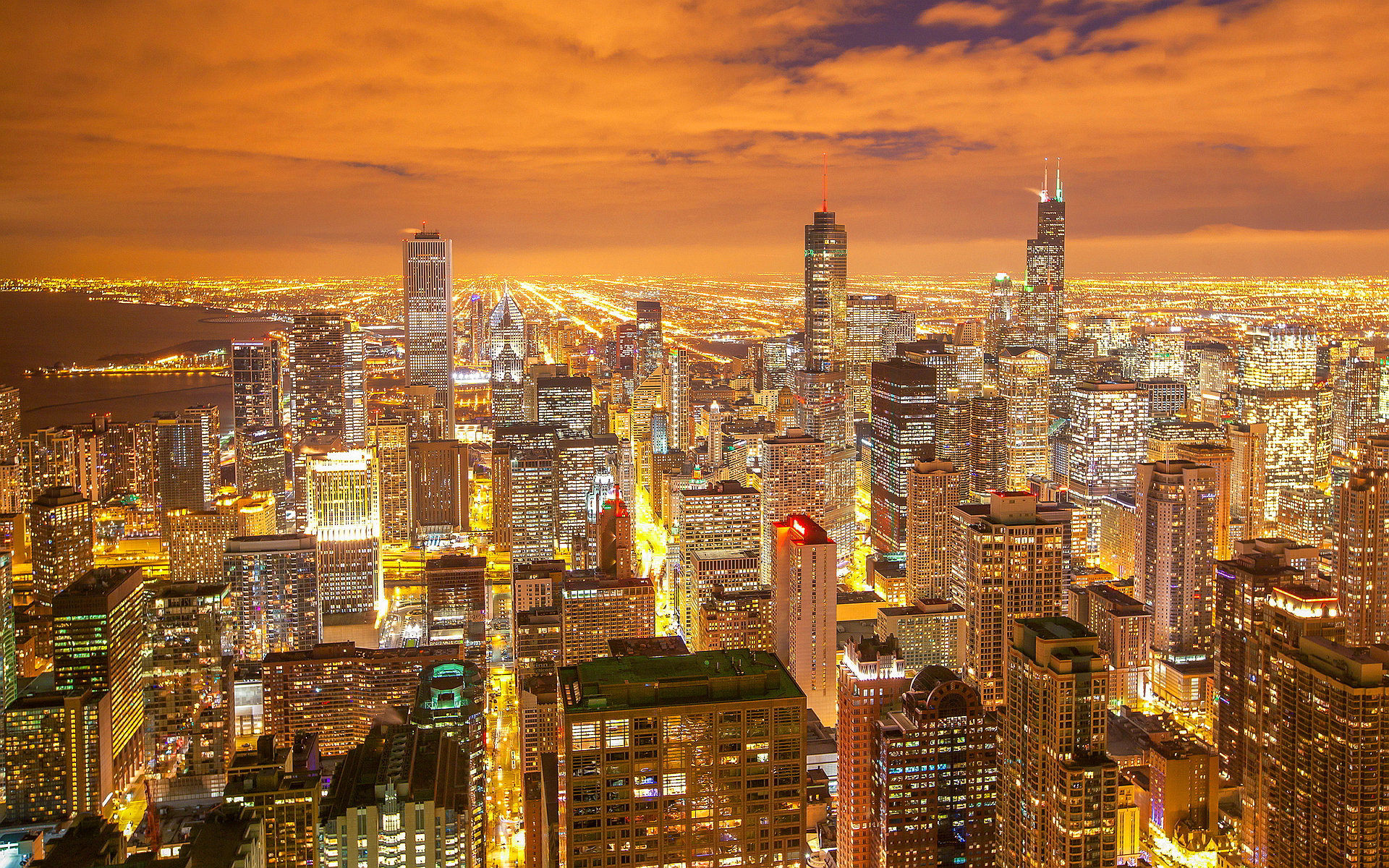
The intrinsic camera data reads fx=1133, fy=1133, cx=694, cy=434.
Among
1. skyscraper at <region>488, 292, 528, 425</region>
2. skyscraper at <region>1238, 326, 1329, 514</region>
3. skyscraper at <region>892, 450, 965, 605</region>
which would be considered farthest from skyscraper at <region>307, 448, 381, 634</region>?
skyscraper at <region>1238, 326, 1329, 514</region>

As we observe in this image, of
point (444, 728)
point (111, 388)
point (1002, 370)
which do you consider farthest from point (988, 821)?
point (1002, 370)

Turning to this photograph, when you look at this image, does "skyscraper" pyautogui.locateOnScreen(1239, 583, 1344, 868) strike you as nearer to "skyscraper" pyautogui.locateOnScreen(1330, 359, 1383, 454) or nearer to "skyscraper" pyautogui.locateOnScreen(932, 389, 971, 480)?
"skyscraper" pyautogui.locateOnScreen(1330, 359, 1383, 454)

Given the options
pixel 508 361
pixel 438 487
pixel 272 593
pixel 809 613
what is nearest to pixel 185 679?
pixel 272 593

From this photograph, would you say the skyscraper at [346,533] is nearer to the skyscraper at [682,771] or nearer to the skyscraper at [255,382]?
the skyscraper at [255,382]

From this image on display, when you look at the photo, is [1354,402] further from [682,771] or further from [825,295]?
[682,771]

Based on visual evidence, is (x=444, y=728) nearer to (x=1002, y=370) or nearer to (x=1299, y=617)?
(x=1299, y=617)

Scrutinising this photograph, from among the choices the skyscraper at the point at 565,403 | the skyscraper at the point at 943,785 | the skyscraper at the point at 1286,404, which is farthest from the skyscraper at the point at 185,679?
the skyscraper at the point at 1286,404
